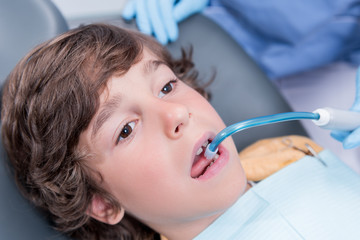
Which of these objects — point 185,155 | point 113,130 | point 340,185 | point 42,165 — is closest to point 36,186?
point 42,165

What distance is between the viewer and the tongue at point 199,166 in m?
0.76

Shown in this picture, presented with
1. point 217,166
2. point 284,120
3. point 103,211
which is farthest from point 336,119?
point 103,211

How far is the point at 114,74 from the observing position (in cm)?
75

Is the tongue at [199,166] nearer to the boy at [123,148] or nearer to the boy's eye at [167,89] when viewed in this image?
the boy at [123,148]

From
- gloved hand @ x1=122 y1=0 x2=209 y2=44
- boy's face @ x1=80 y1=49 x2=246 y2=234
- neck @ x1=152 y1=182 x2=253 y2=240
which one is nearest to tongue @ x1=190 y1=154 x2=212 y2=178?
boy's face @ x1=80 y1=49 x2=246 y2=234

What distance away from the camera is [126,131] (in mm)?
752

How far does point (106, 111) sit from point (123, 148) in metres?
0.08

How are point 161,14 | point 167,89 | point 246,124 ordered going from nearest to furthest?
point 246,124 < point 167,89 < point 161,14

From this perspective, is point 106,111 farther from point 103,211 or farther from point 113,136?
point 103,211

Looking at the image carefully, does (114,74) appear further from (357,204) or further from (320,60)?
(320,60)

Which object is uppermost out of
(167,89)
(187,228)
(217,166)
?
(167,89)

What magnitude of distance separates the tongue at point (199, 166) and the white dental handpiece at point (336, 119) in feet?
0.73

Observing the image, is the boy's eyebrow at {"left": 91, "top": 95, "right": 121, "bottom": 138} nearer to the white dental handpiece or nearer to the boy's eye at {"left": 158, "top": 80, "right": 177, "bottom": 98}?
the boy's eye at {"left": 158, "top": 80, "right": 177, "bottom": 98}

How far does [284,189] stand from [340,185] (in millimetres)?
127
